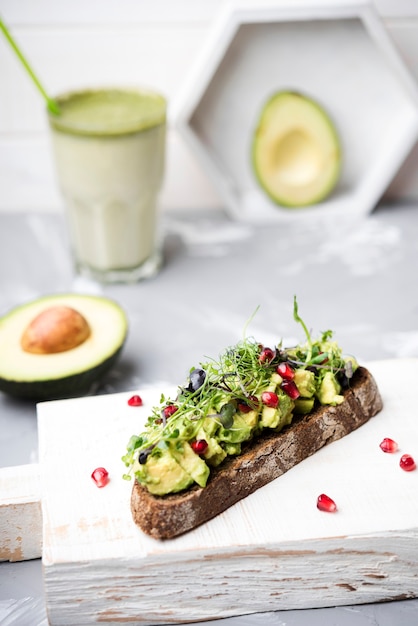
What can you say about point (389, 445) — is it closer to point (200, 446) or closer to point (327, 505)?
point (327, 505)

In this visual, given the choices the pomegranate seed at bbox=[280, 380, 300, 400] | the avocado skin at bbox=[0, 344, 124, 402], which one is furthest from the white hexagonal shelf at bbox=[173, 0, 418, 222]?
the pomegranate seed at bbox=[280, 380, 300, 400]

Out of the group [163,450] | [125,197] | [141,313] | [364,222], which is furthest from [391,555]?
[364,222]

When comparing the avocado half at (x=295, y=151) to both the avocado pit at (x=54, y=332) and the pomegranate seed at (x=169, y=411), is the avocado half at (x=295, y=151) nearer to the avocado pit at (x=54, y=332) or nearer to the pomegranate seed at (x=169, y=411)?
the avocado pit at (x=54, y=332)

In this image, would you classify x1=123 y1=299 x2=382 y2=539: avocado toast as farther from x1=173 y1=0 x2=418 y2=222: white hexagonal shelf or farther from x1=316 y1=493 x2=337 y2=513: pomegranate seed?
x1=173 y1=0 x2=418 y2=222: white hexagonal shelf

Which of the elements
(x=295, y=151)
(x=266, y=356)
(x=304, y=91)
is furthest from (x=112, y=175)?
(x=266, y=356)

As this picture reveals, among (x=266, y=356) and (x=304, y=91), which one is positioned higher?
(x=266, y=356)

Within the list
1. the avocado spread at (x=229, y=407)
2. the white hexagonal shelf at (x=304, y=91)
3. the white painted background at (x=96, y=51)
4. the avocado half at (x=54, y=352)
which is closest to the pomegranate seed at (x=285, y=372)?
the avocado spread at (x=229, y=407)

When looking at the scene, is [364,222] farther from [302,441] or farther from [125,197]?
[302,441]
